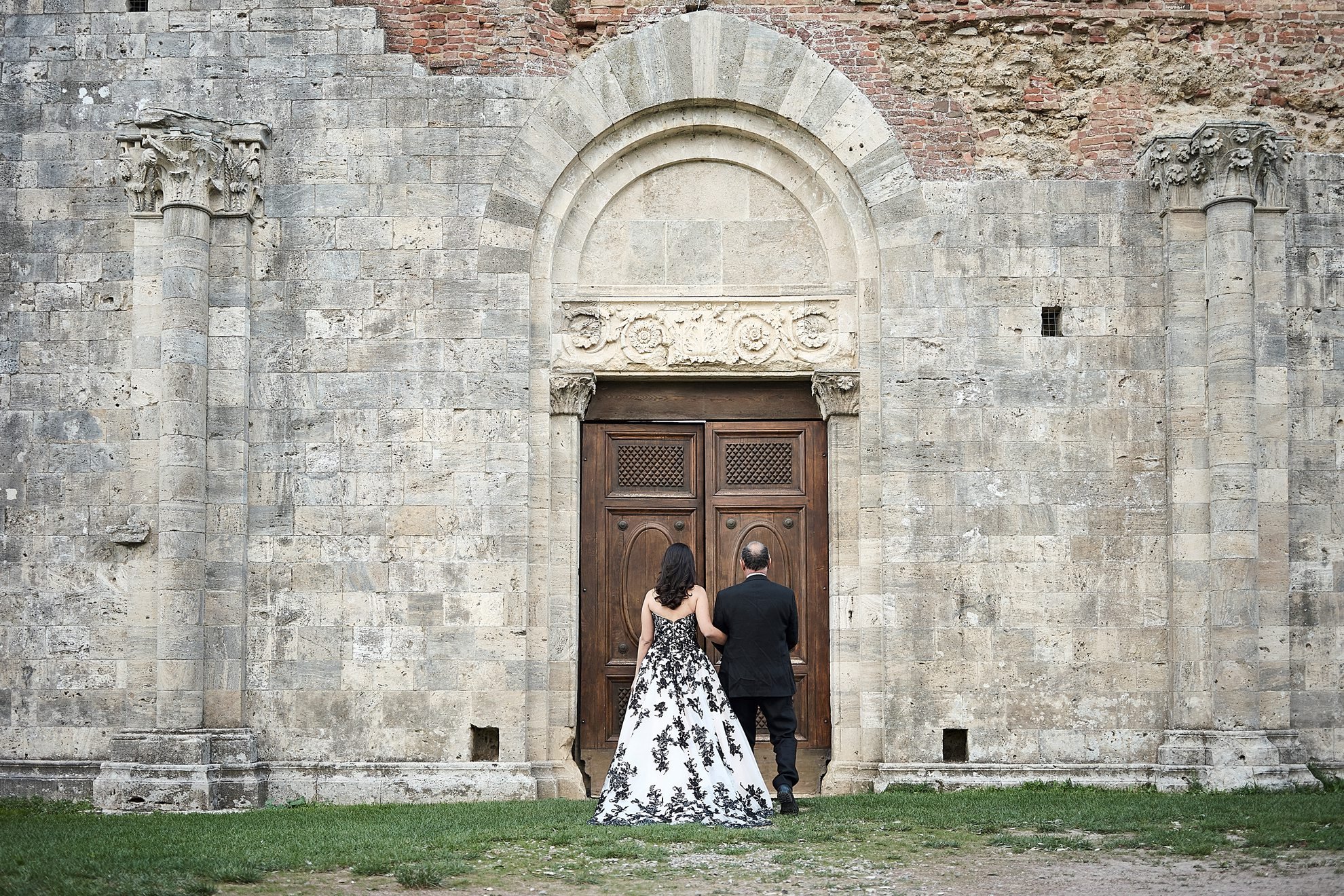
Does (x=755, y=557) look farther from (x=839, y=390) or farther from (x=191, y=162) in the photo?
(x=191, y=162)

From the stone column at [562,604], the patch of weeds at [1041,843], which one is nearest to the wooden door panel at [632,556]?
the stone column at [562,604]

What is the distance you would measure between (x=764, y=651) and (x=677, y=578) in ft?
2.79

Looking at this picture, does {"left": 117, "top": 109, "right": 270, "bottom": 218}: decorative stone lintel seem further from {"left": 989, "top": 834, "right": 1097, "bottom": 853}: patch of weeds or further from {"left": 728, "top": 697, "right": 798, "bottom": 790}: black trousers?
{"left": 989, "top": 834, "right": 1097, "bottom": 853}: patch of weeds

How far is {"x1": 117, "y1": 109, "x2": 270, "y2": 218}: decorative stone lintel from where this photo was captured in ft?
37.5

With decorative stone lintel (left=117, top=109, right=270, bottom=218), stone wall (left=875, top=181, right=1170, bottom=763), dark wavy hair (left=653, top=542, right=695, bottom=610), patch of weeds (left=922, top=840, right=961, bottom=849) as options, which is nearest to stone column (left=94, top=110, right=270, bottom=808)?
decorative stone lintel (left=117, top=109, right=270, bottom=218)

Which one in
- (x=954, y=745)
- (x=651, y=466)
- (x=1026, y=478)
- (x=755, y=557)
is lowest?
(x=954, y=745)

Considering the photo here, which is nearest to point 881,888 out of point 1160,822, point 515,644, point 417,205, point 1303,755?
point 1160,822

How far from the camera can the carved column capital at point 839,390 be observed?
1182 centimetres

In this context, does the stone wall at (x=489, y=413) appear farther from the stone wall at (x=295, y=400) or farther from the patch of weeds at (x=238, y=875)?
the patch of weeds at (x=238, y=875)

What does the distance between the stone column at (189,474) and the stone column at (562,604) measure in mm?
2291

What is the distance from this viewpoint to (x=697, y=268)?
12.1 m

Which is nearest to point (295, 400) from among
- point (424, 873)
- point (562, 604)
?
point (562, 604)

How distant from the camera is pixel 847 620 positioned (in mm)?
11641

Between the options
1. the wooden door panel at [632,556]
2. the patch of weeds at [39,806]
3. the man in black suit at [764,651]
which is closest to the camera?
the man in black suit at [764,651]
